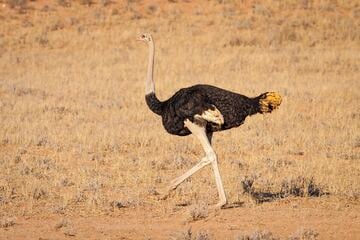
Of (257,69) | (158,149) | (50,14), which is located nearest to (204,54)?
(257,69)

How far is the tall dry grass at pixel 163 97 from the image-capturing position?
10.1m

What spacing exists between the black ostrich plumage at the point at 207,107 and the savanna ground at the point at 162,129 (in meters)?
0.91

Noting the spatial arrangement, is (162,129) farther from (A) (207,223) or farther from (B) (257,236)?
(B) (257,236)

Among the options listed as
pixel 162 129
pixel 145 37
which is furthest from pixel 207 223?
pixel 162 129

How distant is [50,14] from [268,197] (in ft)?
70.2

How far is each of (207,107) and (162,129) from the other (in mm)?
5782

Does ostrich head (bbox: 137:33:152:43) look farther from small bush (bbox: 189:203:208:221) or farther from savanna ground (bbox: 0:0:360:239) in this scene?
small bush (bbox: 189:203:208:221)

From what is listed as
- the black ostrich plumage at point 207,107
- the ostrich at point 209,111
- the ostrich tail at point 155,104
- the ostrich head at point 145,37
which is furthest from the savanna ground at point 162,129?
the ostrich head at point 145,37

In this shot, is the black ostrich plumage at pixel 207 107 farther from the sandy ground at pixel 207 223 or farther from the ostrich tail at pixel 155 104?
the sandy ground at pixel 207 223

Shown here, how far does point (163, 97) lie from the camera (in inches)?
714

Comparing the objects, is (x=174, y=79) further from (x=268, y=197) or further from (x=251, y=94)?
(x=268, y=197)

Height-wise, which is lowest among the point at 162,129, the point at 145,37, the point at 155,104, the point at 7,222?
the point at 7,222

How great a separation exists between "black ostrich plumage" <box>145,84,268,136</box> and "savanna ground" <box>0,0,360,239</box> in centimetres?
91

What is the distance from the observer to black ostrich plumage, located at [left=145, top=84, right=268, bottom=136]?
28.0 ft
